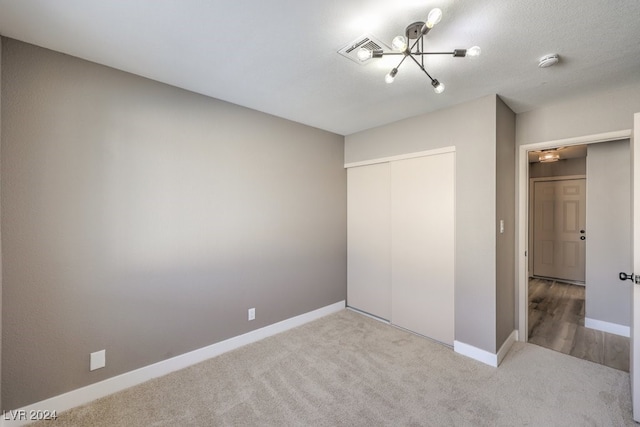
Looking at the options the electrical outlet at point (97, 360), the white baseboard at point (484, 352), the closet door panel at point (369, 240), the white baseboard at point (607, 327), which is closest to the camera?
the electrical outlet at point (97, 360)

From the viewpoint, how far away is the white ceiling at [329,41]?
1.39m

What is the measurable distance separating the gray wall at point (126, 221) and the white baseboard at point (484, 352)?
1.80 m

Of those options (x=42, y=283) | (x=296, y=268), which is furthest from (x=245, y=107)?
(x=42, y=283)

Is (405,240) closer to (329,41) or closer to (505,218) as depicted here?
(505,218)

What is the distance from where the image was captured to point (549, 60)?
1.81 meters

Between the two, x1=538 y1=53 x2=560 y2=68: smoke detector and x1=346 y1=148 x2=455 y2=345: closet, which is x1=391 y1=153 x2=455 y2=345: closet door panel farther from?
A: x1=538 y1=53 x2=560 y2=68: smoke detector

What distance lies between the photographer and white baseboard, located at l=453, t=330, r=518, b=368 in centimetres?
238

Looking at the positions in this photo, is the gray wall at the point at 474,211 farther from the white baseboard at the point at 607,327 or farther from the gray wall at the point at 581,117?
the white baseboard at the point at 607,327

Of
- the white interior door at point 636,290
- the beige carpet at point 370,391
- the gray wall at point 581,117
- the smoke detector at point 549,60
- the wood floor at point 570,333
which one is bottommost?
the beige carpet at point 370,391

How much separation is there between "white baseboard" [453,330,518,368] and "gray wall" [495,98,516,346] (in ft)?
0.27

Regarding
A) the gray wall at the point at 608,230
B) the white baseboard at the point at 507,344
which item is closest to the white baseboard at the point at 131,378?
the white baseboard at the point at 507,344

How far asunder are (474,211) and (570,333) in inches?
77.4

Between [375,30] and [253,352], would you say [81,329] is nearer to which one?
[253,352]

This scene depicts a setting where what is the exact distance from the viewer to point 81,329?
6.21 feet
